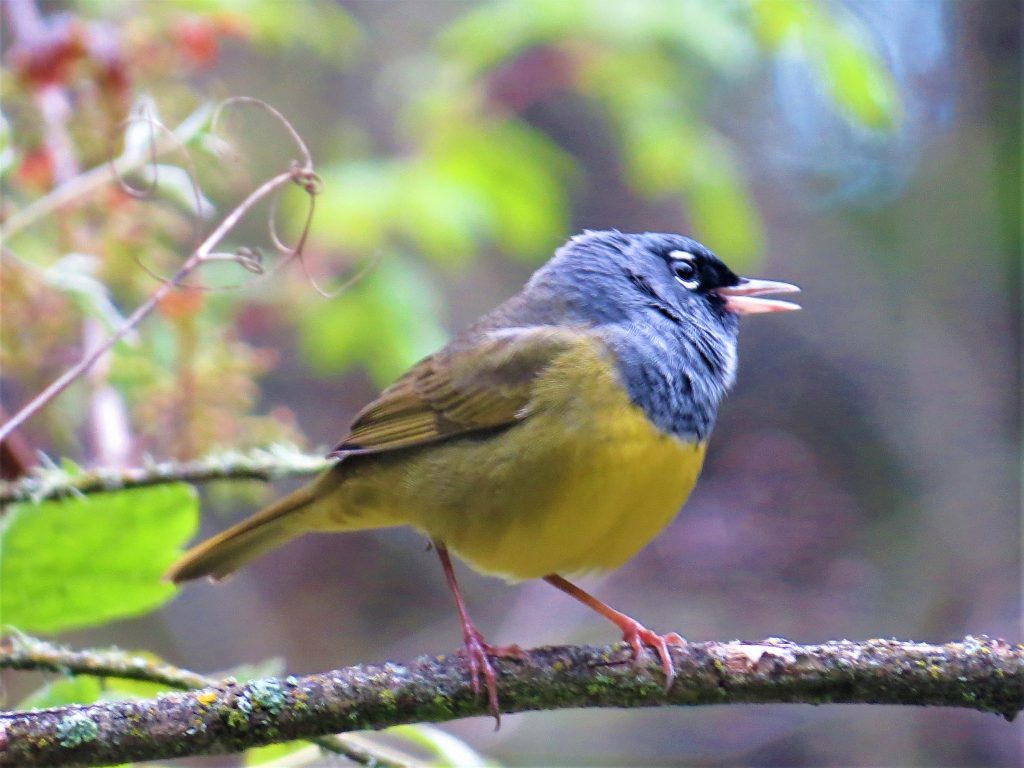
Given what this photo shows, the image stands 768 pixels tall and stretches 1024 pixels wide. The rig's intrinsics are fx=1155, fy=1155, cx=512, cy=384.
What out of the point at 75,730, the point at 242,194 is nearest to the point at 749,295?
the point at 75,730

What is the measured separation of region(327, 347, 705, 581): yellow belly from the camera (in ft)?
10.2

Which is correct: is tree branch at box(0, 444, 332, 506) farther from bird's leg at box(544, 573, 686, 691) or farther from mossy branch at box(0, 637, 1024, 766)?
bird's leg at box(544, 573, 686, 691)

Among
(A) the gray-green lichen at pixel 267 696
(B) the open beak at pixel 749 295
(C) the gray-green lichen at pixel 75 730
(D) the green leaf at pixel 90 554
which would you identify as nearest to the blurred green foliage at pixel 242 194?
(D) the green leaf at pixel 90 554

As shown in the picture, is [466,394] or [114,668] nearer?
[114,668]

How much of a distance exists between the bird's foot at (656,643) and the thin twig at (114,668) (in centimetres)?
62

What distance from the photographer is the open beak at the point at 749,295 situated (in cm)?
386

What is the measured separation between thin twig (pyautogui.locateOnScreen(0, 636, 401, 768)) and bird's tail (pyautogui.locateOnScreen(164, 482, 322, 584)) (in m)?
0.88

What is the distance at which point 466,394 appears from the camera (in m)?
3.46

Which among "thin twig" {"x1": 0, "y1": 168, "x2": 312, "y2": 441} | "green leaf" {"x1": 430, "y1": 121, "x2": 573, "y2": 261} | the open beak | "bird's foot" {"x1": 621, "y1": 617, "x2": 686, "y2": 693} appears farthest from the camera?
"green leaf" {"x1": 430, "y1": 121, "x2": 573, "y2": 261}

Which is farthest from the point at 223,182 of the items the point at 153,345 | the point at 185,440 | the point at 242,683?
the point at 242,683

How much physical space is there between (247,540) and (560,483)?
1.06 m

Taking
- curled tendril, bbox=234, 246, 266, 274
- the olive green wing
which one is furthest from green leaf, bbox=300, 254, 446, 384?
curled tendril, bbox=234, 246, 266, 274

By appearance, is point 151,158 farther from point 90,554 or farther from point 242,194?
point 242,194

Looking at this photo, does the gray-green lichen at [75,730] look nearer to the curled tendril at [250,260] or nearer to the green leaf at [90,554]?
the green leaf at [90,554]
